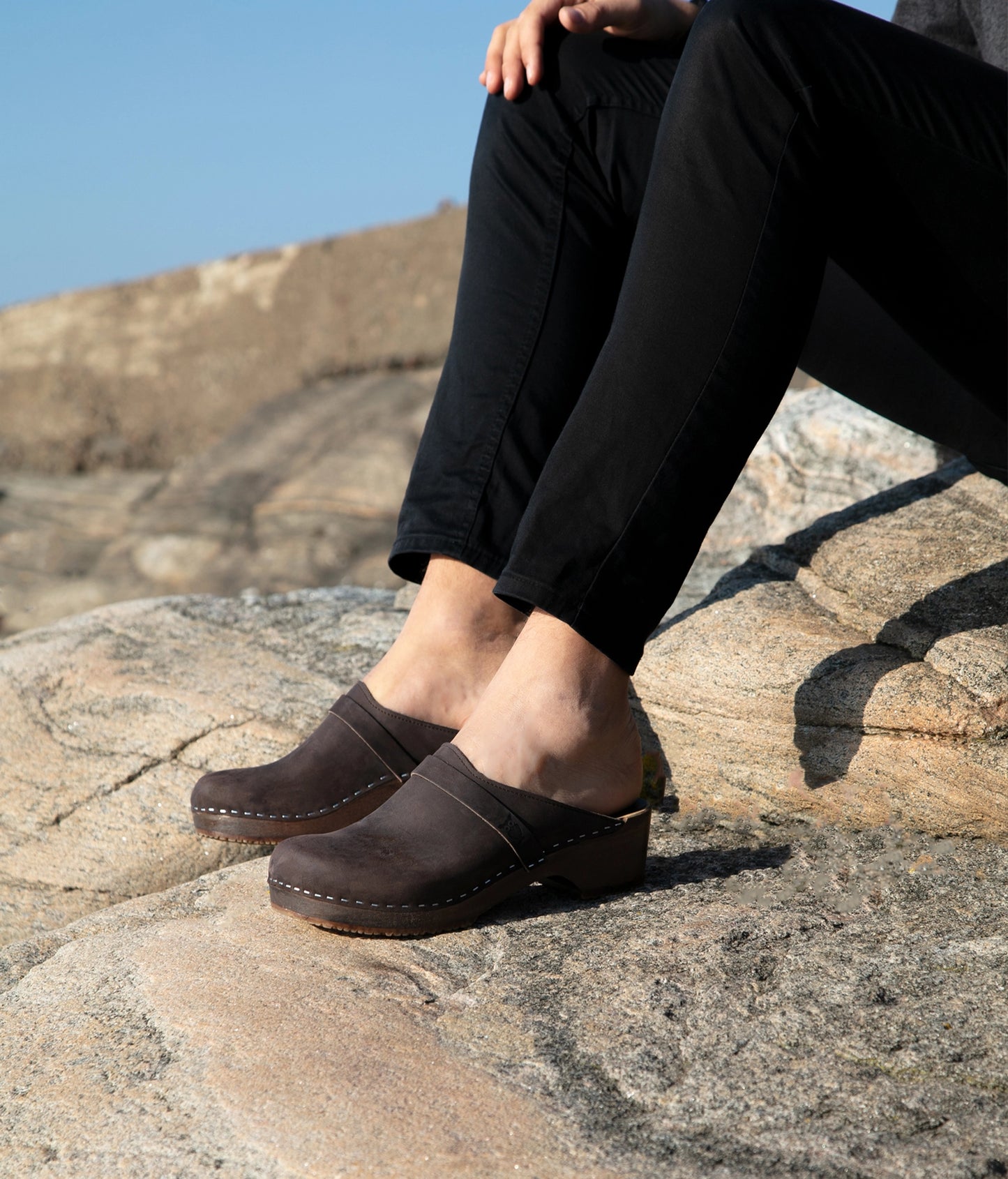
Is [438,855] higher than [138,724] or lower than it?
higher

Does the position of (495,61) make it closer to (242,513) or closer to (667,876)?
(667,876)

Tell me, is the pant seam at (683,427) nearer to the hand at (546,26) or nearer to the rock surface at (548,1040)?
the rock surface at (548,1040)

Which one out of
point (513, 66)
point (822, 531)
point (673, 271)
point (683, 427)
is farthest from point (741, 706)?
point (513, 66)

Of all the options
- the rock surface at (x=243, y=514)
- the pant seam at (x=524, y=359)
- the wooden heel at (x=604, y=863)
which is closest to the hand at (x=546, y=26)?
the pant seam at (x=524, y=359)

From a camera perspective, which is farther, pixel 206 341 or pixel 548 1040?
pixel 206 341

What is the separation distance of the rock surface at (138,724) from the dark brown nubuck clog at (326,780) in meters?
0.28

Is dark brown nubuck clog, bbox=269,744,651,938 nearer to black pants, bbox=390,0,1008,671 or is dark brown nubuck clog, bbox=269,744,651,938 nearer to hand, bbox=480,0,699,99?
black pants, bbox=390,0,1008,671

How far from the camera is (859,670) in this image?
147cm

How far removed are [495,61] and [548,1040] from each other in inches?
48.8

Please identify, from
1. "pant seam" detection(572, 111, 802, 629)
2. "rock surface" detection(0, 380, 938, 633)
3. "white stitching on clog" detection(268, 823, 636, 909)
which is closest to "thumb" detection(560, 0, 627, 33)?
"pant seam" detection(572, 111, 802, 629)

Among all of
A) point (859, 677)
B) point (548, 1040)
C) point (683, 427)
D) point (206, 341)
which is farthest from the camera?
point (206, 341)

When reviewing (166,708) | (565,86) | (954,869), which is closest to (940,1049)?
(954,869)

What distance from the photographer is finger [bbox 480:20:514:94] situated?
4.80 feet

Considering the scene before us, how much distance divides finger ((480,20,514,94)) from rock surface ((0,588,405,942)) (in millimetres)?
1009
